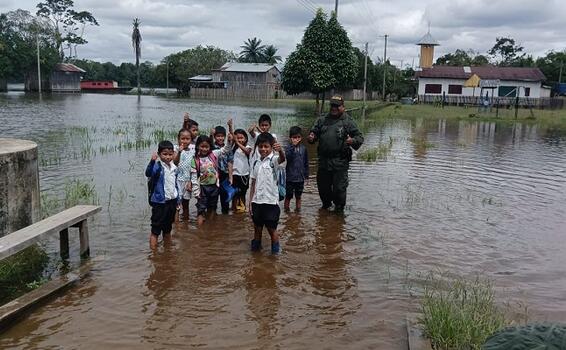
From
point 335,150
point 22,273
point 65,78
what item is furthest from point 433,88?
point 22,273

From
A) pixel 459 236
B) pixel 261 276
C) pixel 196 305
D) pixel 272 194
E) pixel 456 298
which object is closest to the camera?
pixel 456 298

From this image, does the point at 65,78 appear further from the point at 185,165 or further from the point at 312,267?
the point at 312,267

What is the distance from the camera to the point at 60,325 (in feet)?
14.6

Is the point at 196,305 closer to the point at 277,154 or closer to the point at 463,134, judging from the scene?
the point at 277,154

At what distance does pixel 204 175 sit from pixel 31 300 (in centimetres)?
332

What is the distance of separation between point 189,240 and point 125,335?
259 centimetres

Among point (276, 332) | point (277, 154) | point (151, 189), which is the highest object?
point (277, 154)

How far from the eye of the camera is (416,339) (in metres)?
4.02

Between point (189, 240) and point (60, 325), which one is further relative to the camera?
point (189, 240)

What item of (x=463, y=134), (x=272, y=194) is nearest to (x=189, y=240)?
(x=272, y=194)

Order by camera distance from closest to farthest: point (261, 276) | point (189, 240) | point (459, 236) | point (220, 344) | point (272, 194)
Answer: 1. point (220, 344)
2. point (261, 276)
3. point (272, 194)
4. point (189, 240)
5. point (459, 236)

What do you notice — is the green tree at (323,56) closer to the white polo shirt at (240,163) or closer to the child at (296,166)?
the child at (296,166)

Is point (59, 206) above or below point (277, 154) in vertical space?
below

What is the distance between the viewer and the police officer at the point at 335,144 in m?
8.03
